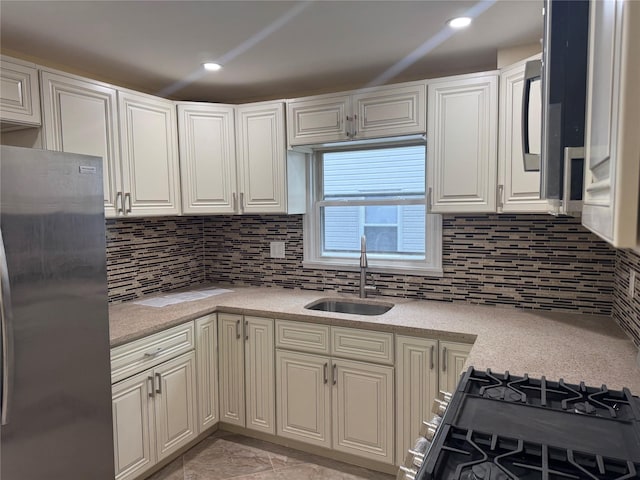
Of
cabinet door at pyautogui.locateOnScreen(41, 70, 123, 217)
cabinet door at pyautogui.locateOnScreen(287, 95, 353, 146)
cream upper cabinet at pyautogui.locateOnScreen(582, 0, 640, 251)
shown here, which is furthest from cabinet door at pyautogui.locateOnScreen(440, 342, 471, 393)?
cabinet door at pyautogui.locateOnScreen(41, 70, 123, 217)

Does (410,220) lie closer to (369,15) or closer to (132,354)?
(369,15)

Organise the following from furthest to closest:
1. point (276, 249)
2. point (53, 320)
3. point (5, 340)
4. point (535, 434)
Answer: point (276, 249)
point (53, 320)
point (5, 340)
point (535, 434)

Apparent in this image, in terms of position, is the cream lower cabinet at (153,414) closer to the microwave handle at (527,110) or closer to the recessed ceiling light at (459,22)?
the microwave handle at (527,110)

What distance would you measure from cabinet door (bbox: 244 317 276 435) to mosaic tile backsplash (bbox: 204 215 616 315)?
2.17 feet

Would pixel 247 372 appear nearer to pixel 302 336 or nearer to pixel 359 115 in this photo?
pixel 302 336

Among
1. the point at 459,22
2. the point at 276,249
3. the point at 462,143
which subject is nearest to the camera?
the point at 459,22

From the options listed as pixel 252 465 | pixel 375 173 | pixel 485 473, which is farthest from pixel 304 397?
pixel 485 473

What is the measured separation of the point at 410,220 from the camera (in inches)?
114

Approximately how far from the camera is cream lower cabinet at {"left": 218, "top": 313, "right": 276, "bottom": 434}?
2.62 metres

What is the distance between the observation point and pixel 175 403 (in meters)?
2.45

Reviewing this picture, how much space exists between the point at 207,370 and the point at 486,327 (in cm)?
Answer: 165

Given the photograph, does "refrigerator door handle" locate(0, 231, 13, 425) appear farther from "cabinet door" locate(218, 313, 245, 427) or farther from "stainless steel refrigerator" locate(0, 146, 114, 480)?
"cabinet door" locate(218, 313, 245, 427)

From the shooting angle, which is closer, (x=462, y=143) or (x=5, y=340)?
(x=5, y=340)

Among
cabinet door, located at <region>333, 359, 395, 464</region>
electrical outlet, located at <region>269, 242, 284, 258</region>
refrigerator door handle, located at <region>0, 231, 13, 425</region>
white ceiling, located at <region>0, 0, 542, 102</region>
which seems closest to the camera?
refrigerator door handle, located at <region>0, 231, 13, 425</region>
